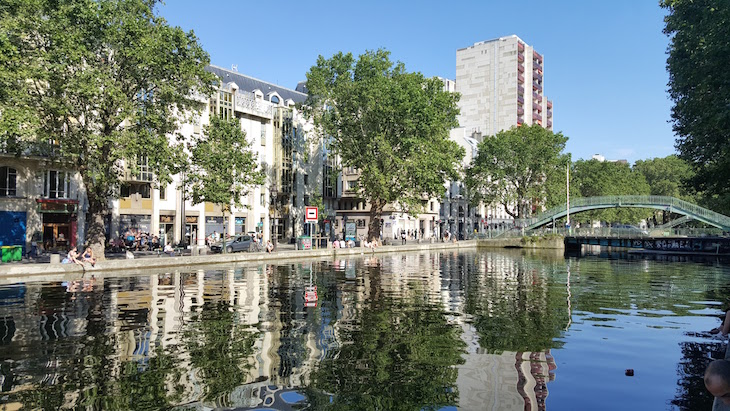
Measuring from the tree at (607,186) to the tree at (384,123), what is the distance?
50.8 meters

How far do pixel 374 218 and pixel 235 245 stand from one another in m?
16.7

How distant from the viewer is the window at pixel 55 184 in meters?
39.4

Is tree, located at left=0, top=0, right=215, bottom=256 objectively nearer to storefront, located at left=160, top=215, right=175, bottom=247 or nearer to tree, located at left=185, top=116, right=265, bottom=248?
tree, located at left=185, top=116, right=265, bottom=248

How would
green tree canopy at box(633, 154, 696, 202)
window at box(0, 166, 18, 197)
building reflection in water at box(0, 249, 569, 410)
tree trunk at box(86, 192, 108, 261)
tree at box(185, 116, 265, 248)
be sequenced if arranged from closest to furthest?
building reflection in water at box(0, 249, 569, 410) < tree trunk at box(86, 192, 108, 261) < tree at box(185, 116, 265, 248) < window at box(0, 166, 18, 197) < green tree canopy at box(633, 154, 696, 202)

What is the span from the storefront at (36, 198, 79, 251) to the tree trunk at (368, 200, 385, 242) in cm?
2577

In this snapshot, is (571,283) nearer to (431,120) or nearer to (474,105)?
(431,120)

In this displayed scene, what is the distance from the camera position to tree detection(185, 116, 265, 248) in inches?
1448

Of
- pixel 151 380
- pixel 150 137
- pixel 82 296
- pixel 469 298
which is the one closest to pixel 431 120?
pixel 150 137

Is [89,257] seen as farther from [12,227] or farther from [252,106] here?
[252,106]

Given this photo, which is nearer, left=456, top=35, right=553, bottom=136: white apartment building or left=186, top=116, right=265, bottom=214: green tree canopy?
left=186, top=116, right=265, bottom=214: green tree canopy

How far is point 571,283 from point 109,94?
946 inches

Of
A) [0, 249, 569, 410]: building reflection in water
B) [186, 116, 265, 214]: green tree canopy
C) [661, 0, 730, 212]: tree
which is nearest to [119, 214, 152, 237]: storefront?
[186, 116, 265, 214]: green tree canopy

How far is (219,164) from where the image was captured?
37969 mm

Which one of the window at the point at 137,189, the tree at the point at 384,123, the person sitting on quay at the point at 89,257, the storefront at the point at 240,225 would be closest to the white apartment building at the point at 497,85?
the tree at the point at 384,123
